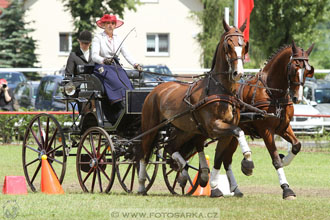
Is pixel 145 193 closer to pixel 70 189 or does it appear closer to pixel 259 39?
pixel 70 189

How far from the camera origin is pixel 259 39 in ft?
Answer: 122

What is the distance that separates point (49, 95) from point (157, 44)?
75.2ft

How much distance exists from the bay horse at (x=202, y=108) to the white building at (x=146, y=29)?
117 feet

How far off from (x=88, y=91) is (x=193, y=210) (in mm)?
3708

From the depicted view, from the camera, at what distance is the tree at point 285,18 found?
3581 cm

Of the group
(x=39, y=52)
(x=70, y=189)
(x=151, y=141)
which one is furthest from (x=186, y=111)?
(x=39, y=52)

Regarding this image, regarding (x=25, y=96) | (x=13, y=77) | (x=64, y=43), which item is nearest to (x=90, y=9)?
(x=13, y=77)

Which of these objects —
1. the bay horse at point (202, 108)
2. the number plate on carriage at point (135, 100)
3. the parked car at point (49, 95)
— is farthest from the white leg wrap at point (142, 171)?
the parked car at point (49, 95)

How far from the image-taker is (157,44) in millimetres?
48844

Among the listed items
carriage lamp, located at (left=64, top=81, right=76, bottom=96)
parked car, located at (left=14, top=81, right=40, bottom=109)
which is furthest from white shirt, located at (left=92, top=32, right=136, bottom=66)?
parked car, located at (left=14, top=81, right=40, bottom=109)

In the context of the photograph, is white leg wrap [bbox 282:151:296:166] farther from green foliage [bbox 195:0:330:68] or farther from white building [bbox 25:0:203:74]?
white building [bbox 25:0:203:74]

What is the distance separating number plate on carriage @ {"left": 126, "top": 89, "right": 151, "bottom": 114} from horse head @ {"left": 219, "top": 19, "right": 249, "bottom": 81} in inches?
76.7

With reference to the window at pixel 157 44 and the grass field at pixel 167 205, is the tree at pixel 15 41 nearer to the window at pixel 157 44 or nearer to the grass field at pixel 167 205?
the window at pixel 157 44

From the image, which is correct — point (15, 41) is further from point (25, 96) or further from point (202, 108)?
point (202, 108)
